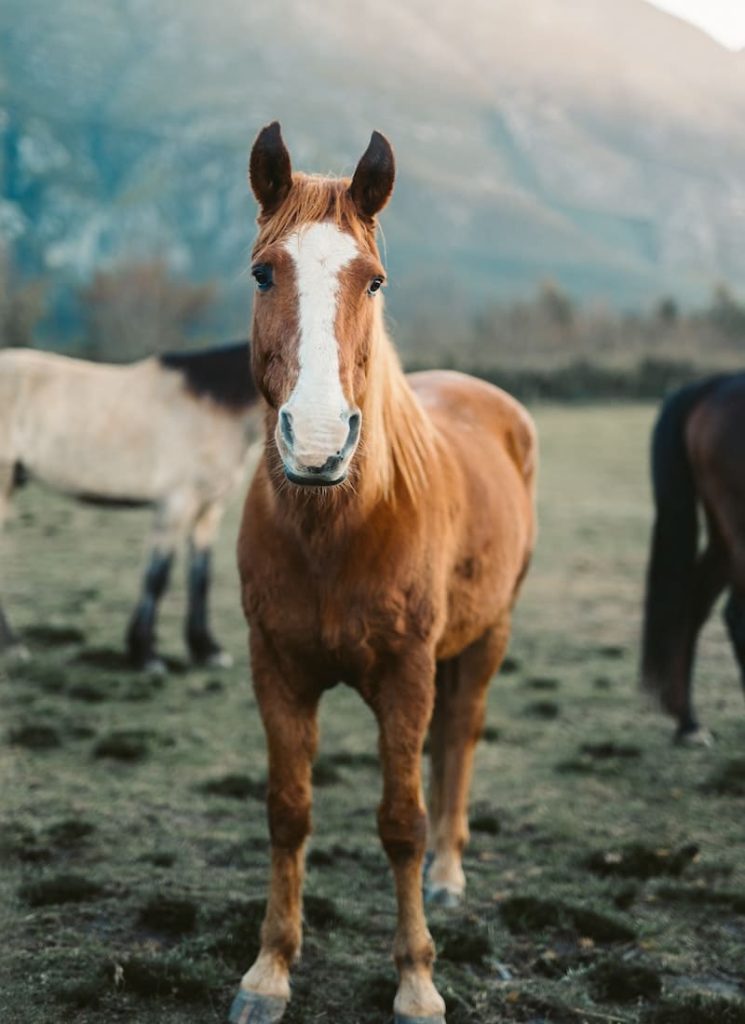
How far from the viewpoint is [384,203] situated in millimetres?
2369

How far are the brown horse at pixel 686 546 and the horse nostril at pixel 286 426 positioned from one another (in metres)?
3.53

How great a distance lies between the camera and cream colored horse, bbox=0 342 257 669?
6.42 meters

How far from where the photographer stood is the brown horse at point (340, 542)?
2.17 m

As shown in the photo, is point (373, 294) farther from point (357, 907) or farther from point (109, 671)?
point (109, 671)

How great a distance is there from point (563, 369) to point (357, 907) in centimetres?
3080

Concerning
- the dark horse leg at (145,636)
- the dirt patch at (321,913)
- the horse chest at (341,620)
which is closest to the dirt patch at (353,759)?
the dirt patch at (321,913)

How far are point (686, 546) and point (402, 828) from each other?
3.13 metres

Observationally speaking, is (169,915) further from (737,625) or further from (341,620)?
(737,625)

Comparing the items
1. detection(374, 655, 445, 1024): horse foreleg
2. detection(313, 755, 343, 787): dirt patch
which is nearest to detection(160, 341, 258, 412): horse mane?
detection(313, 755, 343, 787): dirt patch

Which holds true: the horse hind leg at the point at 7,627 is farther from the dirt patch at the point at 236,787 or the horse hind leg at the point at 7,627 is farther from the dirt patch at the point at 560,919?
the dirt patch at the point at 560,919

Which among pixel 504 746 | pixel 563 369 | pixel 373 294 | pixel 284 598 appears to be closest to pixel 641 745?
pixel 504 746

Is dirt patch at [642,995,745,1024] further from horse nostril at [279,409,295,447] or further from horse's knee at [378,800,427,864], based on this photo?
horse nostril at [279,409,295,447]

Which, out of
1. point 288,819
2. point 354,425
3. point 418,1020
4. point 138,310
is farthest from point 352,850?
point 138,310

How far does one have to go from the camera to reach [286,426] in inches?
78.2
